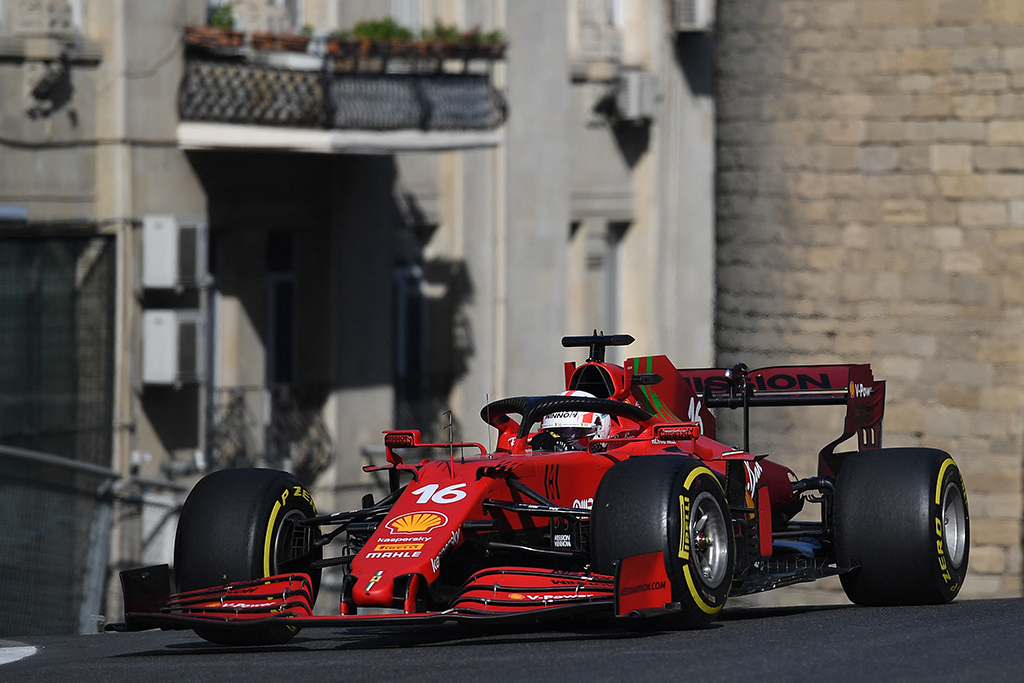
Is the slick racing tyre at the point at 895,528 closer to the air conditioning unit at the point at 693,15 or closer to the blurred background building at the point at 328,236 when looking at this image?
the blurred background building at the point at 328,236

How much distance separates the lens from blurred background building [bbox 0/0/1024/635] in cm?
1599

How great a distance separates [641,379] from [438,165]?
38.6 feet

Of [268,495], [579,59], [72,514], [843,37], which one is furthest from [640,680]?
[579,59]

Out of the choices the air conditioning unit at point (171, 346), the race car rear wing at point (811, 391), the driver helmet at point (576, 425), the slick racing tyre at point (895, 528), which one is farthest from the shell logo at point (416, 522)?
the air conditioning unit at point (171, 346)

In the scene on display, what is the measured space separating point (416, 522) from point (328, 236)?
11.4 metres

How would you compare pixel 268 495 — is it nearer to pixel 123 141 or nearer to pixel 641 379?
pixel 641 379

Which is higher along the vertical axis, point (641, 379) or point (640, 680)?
point (641, 379)

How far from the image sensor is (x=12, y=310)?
51.9 feet

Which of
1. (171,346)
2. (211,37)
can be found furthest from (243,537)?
(211,37)

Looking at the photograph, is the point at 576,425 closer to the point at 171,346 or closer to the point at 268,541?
the point at 268,541

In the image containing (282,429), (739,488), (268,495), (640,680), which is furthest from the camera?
(282,429)

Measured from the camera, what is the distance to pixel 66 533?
51.8 feet

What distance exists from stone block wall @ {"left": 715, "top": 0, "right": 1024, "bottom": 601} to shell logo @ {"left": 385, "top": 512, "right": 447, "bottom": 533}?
9.46 metres

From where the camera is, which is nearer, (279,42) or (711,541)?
(711,541)
